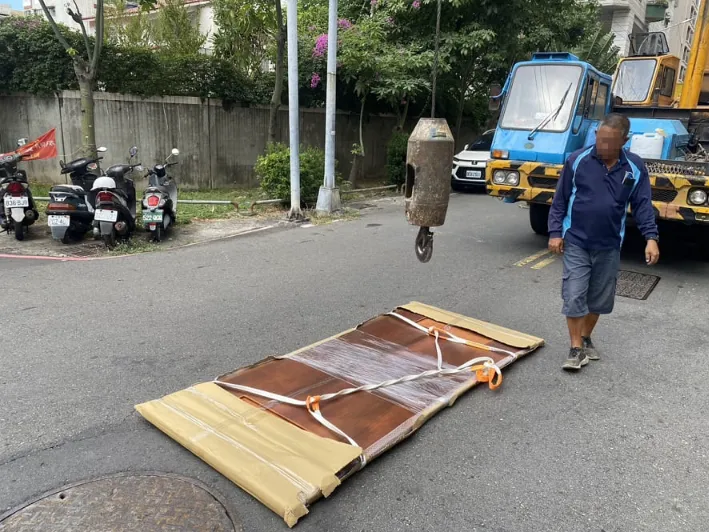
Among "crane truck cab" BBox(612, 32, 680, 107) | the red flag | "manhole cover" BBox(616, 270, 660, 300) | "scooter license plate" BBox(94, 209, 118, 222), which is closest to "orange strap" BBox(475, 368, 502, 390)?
"manhole cover" BBox(616, 270, 660, 300)

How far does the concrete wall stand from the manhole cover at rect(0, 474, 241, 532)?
407 inches

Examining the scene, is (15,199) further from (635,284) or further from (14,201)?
(635,284)

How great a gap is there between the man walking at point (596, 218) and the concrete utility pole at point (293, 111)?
6.32m

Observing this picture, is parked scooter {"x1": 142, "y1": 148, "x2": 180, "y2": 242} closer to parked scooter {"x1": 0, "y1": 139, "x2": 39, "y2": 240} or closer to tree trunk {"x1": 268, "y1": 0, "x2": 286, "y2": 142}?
parked scooter {"x1": 0, "y1": 139, "x2": 39, "y2": 240}

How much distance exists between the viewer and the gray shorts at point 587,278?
158 inches

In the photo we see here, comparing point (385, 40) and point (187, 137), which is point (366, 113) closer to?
point (385, 40)

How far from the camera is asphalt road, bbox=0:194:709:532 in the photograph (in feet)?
8.78

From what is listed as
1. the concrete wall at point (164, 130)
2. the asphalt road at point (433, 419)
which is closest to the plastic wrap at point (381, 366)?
the asphalt road at point (433, 419)

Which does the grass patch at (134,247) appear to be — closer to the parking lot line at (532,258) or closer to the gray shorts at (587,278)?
the parking lot line at (532,258)

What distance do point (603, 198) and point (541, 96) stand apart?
413cm

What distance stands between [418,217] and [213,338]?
197 centimetres

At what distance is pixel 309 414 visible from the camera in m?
3.27

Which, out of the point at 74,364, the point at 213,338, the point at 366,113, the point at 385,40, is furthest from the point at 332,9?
the point at 74,364

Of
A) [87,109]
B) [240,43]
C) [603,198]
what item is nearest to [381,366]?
[603,198]
